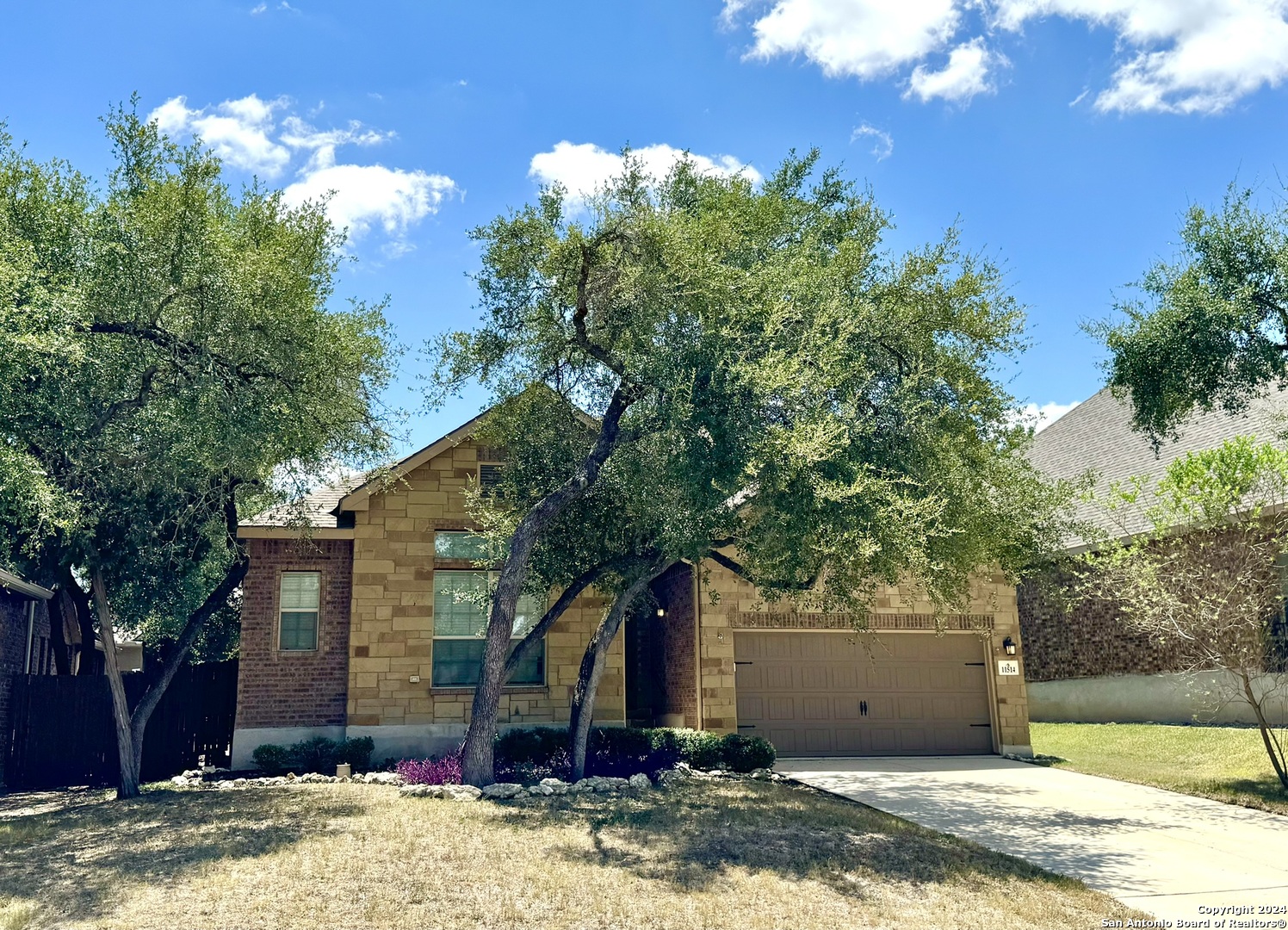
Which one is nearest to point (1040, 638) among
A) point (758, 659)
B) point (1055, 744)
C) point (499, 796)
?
point (1055, 744)

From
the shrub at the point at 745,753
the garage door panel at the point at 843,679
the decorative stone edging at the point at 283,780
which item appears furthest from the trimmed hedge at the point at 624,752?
the garage door panel at the point at 843,679

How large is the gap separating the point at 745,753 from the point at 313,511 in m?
8.28

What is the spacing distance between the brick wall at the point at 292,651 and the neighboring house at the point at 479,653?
2 cm

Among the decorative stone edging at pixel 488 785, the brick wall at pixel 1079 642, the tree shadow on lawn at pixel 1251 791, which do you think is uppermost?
the brick wall at pixel 1079 642

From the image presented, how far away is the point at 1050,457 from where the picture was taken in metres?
26.0

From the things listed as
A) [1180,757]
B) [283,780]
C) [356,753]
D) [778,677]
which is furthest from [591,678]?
[1180,757]

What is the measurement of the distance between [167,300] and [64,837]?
6.16 metres

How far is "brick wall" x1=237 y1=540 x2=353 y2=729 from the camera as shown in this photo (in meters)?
16.9

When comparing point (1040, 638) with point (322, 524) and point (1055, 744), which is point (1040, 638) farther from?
point (322, 524)

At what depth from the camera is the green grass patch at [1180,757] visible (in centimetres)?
1348

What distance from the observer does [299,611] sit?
17500 mm

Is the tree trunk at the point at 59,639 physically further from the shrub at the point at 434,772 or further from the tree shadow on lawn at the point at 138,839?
the shrub at the point at 434,772

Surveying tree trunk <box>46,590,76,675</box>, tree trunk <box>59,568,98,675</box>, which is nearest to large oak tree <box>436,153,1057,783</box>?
tree trunk <box>59,568,98,675</box>

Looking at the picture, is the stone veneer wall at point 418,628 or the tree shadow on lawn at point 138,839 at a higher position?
the stone veneer wall at point 418,628
